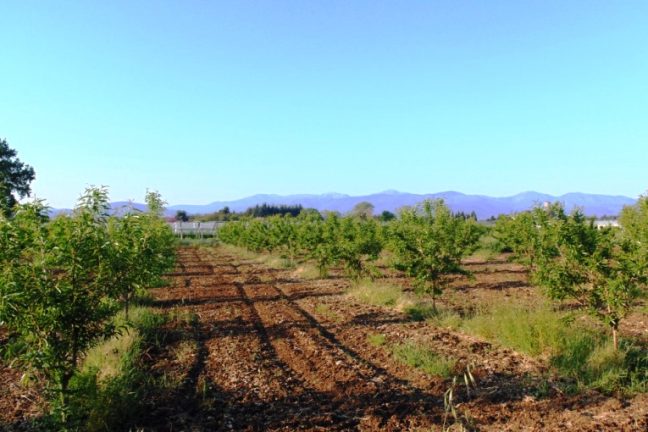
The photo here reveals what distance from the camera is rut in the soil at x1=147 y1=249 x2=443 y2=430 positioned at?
573 centimetres

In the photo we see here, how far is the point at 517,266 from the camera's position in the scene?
74.4ft

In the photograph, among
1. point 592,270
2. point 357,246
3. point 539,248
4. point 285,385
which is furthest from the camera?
point 357,246

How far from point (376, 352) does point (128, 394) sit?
4.34 metres

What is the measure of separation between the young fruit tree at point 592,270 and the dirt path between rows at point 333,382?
1381 mm

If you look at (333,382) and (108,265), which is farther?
(333,382)

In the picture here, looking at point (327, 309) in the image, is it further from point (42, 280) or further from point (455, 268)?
point (42, 280)

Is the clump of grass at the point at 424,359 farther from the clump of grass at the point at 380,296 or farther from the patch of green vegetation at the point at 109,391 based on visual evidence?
the patch of green vegetation at the point at 109,391

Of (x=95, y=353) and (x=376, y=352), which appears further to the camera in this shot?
(x=376, y=352)

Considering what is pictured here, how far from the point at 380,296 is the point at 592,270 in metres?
6.42

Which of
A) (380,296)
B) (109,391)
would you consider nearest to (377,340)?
(380,296)

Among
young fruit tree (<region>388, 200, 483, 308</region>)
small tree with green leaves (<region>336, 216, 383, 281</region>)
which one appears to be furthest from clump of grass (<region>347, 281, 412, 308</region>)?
small tree with green leaves (<region>336, 216, 383, 281</region>)

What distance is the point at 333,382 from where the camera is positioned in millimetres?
6938

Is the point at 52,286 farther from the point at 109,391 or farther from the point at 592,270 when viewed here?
the point at 592,270

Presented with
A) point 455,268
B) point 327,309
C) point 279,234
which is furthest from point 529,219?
point 279,234
